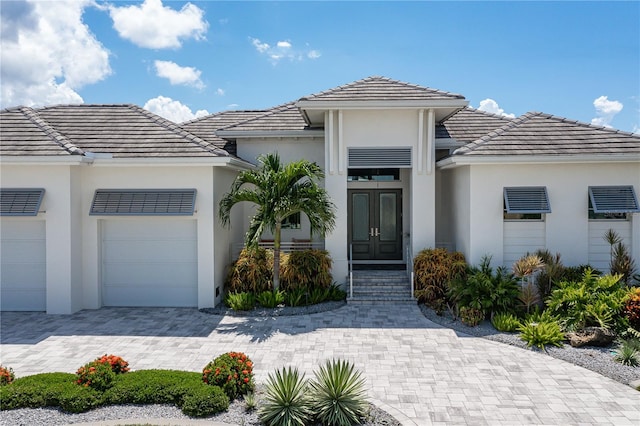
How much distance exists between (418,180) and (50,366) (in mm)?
10527

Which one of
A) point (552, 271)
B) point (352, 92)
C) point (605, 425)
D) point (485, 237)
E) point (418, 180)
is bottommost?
point (605, 425)

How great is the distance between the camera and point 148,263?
40.9ft

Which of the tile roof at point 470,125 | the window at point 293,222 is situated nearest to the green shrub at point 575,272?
the tile roof at point 470,125

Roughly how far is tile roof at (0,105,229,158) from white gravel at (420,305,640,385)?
7912 millimetres

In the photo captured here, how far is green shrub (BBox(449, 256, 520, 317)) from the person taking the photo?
1069cm

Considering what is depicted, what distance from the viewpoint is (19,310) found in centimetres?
1198

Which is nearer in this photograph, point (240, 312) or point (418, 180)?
point (240, 312)

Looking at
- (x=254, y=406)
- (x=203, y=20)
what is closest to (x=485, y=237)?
(x=254, y=406)

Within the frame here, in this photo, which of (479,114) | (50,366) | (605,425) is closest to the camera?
(605,425)

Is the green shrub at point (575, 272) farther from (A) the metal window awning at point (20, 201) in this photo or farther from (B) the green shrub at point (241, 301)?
(A) the metal window awning at point (20, 201)

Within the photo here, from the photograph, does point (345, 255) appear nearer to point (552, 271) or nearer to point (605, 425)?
point (552, 271)

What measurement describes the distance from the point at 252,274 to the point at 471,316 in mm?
6158

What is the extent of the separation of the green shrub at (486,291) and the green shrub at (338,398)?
18.8 feet

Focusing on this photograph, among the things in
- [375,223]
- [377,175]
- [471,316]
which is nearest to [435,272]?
[471,316]
